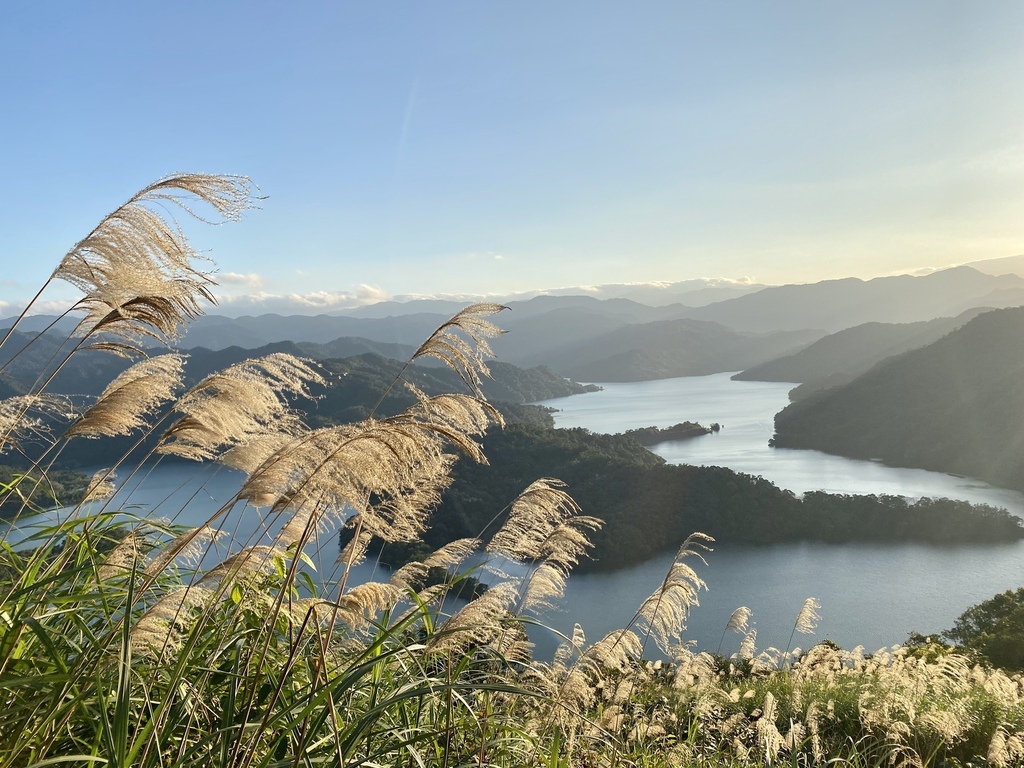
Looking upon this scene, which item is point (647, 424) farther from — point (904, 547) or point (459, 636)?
point (459, 636)

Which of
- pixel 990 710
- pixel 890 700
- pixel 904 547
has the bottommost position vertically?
pixel 904 547

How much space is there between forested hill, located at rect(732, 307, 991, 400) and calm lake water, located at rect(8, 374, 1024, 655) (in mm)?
35318

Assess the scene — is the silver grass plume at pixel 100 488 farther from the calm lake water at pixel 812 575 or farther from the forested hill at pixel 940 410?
the forested hill at pixel 940 410

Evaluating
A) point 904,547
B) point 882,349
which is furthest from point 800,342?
point 904,547

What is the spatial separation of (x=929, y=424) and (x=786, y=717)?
61194 millimetres

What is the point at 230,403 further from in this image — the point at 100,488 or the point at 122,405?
the point at 100,488

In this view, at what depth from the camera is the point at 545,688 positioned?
2.40 metres

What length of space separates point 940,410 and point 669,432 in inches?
931

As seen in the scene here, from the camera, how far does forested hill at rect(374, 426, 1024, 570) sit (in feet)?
108

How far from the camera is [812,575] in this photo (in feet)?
97.3

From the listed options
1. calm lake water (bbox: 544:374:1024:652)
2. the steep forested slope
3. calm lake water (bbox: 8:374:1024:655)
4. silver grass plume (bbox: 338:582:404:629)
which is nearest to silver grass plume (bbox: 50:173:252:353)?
silver grass plume (bbox: 338:582:404:629)

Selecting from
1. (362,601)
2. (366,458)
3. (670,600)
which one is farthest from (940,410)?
(366,458)

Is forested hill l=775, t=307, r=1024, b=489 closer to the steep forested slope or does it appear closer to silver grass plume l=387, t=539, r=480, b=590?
the steep forested slope

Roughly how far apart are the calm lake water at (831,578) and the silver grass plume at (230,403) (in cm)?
1270
